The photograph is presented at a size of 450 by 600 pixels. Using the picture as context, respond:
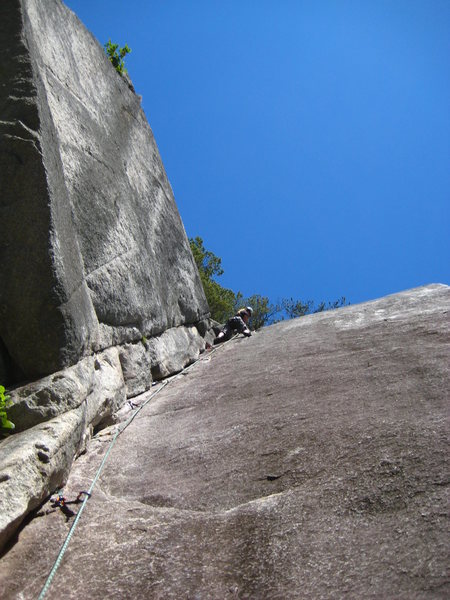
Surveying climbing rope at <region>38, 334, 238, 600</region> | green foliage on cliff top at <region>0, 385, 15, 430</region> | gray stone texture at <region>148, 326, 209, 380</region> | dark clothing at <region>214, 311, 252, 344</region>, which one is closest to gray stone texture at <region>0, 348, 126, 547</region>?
green foliage on cliff top at <region>0, 385, 15, 430</region>

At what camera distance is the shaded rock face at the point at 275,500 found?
6.70 feet

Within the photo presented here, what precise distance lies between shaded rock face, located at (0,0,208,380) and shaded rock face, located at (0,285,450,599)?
1.03 meters

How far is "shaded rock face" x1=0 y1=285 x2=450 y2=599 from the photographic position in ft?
6.70

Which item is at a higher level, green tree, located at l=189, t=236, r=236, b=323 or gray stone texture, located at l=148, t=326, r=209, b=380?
green tree, located at l=189, t=236, r=236, b=323

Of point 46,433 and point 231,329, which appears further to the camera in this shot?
point 231,329

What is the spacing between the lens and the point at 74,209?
493cm

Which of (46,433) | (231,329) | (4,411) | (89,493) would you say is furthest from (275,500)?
(231,329)

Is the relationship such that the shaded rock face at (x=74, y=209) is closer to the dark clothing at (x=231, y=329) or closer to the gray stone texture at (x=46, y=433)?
the gray stone texture at (x=46, y=433)

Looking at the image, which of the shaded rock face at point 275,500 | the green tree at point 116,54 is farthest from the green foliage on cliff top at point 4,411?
the green tree at point 116,54

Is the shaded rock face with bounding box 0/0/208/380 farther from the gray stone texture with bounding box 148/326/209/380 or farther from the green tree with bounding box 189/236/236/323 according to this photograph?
the green tree with bounding box 189/236/236/323

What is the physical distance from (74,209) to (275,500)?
329 cm

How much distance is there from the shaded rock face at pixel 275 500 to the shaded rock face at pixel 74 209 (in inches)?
40.7

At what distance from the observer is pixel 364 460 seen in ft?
8.96

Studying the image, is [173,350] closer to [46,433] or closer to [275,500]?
[46,433]
